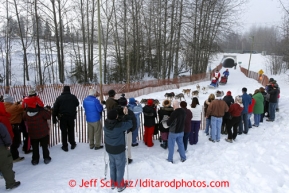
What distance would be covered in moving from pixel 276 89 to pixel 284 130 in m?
1.97

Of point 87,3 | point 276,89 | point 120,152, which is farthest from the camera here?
point 87,3

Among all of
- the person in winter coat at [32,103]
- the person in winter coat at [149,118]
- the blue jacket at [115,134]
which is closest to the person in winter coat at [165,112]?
the person in winter coat at [149,118]

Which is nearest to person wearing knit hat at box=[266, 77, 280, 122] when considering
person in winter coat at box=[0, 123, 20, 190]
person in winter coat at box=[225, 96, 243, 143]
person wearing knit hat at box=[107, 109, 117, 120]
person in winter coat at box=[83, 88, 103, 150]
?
person in winter coat at box=[225, 96, 243, 143]

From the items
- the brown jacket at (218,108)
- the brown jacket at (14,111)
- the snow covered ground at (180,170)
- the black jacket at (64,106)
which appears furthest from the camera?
the brown jacket at (218,108)

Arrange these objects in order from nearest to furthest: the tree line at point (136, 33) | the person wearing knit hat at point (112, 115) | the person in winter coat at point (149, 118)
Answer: the person wearing knit hat at point (112, 115), the person in winter coat at point (149, 118), the tree line at point (136, 33)

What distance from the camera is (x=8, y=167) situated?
4086 millimetres

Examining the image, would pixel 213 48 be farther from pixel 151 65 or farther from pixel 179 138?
pixel 179 138

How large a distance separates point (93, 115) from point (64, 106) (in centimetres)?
81

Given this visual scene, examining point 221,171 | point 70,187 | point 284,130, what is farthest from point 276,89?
point 70,187

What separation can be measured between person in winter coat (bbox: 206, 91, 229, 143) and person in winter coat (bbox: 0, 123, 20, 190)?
18.4ft

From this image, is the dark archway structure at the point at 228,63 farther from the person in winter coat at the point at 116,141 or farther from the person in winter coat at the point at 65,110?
the person in winter coat at the point at 116,141

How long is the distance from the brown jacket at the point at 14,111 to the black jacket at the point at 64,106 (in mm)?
790

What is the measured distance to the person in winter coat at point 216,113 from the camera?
6668 millimetres

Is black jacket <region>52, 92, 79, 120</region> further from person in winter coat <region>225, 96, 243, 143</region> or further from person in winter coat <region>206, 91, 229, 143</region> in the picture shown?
person in winter coat <region>225, 96, 243, 143</region>
